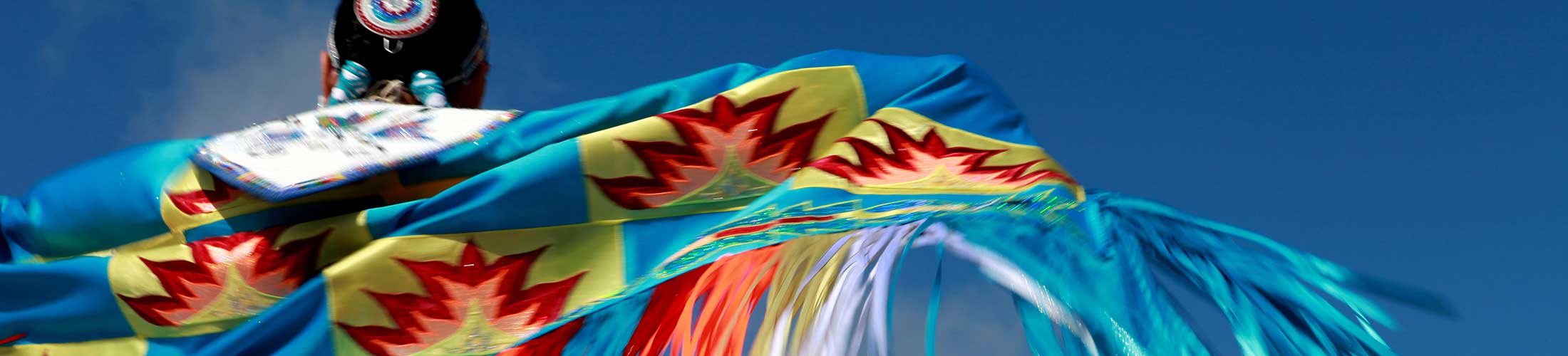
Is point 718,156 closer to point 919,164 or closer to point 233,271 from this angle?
point 919,164

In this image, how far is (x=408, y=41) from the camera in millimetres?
2338

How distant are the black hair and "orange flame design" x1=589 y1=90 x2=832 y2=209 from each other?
52 centimetres

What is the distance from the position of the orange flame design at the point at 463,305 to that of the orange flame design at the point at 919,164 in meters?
0.40

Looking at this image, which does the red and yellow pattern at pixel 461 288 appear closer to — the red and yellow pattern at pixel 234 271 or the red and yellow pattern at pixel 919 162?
the red and yellow pattern at pixel 234 271

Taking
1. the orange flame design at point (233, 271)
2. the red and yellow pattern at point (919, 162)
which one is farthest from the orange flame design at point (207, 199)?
the red and yellow pattern at point (919, 162)

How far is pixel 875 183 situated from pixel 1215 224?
0.55m

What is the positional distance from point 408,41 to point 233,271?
56 centimetres

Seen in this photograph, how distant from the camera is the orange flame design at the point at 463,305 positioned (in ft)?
6.11

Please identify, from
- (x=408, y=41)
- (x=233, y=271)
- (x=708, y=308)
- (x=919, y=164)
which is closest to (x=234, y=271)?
(x=233, y=271)

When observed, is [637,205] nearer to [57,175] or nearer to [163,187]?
[163,187]

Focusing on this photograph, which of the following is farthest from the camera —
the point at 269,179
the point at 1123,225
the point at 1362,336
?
the point at 269,179

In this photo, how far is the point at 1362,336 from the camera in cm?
129

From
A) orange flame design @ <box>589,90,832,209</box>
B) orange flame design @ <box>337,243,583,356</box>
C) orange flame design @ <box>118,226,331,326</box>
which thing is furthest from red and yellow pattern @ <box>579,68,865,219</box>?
orange flame design @ <box>118,226,331,326</box>

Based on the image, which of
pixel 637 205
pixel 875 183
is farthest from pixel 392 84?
pixel 875 183
